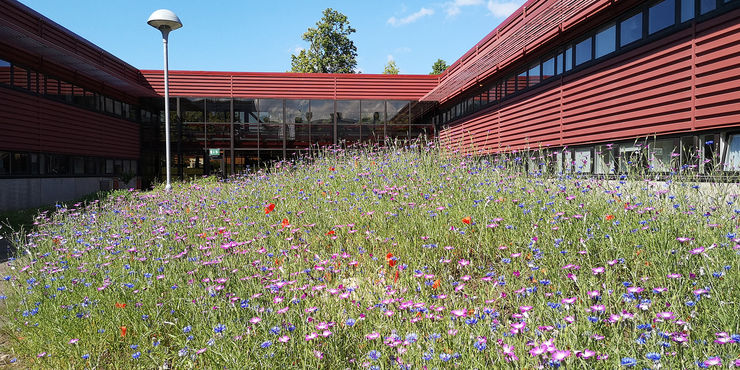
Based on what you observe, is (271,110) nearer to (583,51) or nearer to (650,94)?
(583,51)

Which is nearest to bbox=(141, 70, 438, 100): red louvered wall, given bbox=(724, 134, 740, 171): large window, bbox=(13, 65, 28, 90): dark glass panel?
bbox=(13, 65, 28, 90): dark glass panel

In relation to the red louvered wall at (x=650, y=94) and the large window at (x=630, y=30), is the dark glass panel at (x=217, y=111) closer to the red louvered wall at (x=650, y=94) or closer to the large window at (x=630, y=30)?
the red louvered wall at (x=650, y=94)

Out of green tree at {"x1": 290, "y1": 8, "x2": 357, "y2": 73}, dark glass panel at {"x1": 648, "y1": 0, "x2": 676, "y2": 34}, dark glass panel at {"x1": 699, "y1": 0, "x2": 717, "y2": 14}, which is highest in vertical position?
green tree at {"x1": 290, "y1": 8, "x2": 357, "y2": 73}

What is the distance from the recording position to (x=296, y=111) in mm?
21453

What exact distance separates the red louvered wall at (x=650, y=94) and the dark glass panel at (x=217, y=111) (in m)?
14.7

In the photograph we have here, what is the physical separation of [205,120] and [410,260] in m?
19.7

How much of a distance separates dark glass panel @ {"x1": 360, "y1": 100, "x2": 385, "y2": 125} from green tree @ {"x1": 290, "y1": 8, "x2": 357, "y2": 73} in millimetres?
15288

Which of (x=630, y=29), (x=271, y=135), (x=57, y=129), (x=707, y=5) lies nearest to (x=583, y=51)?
(x=630, y=29)

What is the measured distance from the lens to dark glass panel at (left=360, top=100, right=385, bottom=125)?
21.8 m

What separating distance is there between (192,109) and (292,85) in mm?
5190

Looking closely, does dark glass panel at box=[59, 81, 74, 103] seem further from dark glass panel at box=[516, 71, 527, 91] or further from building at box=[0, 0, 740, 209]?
dark glass panel at box=[516, 71, 527, 91]

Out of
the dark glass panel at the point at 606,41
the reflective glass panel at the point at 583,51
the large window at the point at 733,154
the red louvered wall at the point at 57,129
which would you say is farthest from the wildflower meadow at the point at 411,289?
the red louvered wall at the point at 57,129

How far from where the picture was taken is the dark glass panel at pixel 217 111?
69.1 ft

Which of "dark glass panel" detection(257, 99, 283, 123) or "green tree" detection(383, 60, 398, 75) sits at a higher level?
"green tree" detection(383, 60, 398, 75)
